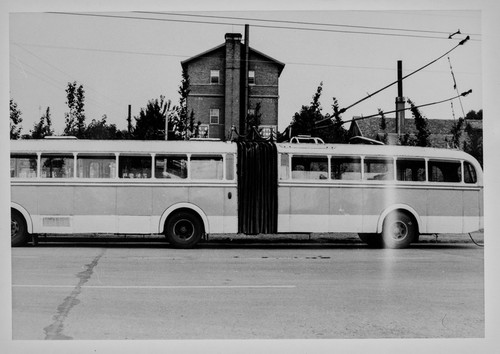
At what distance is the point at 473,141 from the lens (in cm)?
1067

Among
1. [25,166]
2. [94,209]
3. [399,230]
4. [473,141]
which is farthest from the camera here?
[399,230]

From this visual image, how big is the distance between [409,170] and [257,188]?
3150 millimetres

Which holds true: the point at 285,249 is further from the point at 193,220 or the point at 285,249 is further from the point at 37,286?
the point at 37,286

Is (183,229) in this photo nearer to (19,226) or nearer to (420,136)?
(19,226)

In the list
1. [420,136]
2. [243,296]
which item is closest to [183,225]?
[243,296]

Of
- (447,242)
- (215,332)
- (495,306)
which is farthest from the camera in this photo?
(447,242)

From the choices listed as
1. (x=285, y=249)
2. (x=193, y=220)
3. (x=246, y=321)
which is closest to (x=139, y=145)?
(x=193, y=220)

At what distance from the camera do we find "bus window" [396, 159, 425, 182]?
1231cm

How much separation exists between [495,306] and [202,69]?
6.47 m

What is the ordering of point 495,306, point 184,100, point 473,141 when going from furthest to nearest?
point 184,100 → point 473,141 → point 495,306

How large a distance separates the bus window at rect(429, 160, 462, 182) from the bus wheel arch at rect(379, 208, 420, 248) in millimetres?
913

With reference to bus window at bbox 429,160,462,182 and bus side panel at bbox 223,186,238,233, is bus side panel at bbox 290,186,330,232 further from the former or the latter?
bus window at bbox 429,160,462,182

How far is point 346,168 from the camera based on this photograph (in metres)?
12.5

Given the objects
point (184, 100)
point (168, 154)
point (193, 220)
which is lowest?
point (193, 220)
